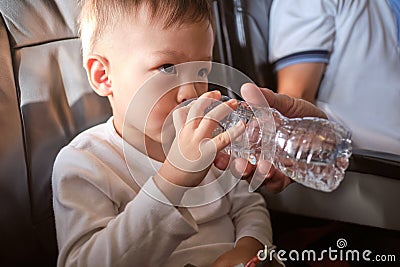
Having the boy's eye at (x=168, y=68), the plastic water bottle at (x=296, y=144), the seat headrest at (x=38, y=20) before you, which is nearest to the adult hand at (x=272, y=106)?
the plastic water bottle at (x=296, y=144)

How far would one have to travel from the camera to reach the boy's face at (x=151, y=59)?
0.99 m

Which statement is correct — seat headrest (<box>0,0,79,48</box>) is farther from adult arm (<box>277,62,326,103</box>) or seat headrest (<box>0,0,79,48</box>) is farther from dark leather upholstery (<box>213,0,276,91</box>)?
adult arm (<box>277,62,326,103</box>)

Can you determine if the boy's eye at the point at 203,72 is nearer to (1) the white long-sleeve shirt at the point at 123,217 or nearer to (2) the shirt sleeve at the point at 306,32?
(1) the white long-sleeve shirt at the point at 123,217

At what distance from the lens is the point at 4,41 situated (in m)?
1.05

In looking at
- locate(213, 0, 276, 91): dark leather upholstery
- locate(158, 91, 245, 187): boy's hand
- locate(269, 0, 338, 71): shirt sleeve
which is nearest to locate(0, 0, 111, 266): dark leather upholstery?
locate(158, 91, 245, 187): boy's hand

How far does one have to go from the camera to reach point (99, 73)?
1055 millimetres

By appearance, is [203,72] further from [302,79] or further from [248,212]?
[302,79]

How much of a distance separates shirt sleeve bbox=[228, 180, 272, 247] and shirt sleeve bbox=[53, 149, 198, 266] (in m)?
0.22

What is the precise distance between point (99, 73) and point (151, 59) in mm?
113

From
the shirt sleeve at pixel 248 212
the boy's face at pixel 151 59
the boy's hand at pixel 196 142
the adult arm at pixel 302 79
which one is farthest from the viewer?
the adult arm at pixel 302 79

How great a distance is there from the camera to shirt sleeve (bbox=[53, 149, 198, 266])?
92cm

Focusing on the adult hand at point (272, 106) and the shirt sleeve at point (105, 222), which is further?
the adult hand at point (272, 106)

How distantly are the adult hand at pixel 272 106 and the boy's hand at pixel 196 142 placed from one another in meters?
0.10

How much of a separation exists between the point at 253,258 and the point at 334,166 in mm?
215
